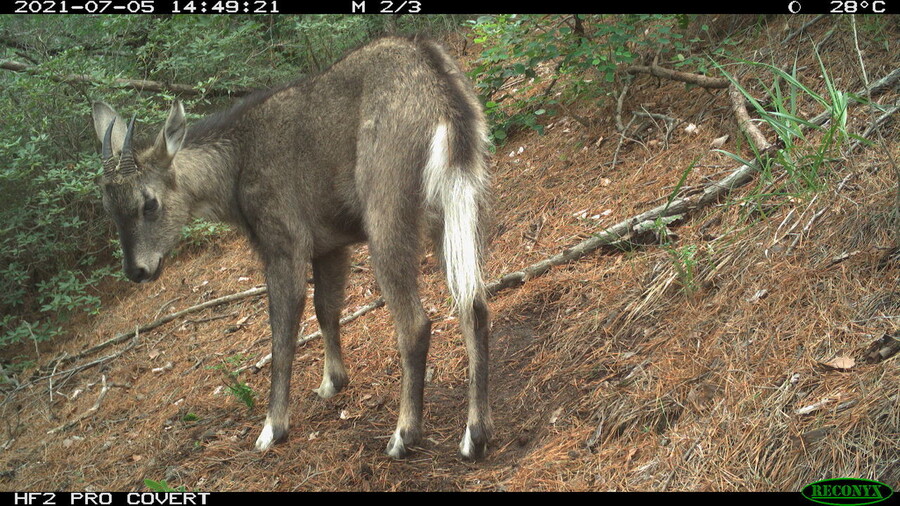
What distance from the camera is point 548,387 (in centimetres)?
433

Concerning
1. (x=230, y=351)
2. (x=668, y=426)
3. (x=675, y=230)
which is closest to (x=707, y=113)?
(x=675, y=230)

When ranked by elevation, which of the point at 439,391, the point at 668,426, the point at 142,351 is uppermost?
the point at 668,426

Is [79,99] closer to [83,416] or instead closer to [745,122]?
[83,416]

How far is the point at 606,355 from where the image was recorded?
13.9ft

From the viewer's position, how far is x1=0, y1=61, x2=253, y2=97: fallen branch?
7.03 m

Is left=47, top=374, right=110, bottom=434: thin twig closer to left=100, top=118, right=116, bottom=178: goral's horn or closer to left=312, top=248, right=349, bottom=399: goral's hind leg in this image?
left=312, top=248, right=349, bottom=399: goral's hind leg

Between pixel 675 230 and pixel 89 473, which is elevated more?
pixel 675 230

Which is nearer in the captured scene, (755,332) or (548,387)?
(755,332)

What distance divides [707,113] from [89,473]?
17.6 ft

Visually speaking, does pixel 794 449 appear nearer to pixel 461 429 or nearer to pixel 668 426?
pixel 668 426

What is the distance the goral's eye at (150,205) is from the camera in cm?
471

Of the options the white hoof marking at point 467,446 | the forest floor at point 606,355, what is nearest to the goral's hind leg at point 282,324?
the forest floor at point 606,355

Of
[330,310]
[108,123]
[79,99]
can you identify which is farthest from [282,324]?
[79,99]

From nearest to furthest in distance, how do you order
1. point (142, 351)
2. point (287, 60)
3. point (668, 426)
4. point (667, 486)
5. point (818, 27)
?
point (667, 486)
point (668, 426)
point (818, 27)
point (142, 351)
point (287, 60)
